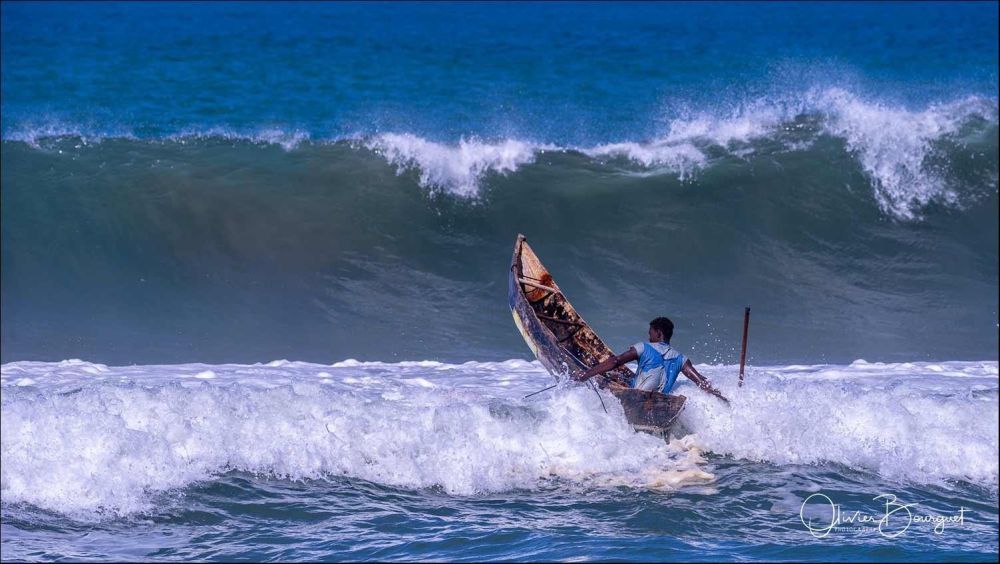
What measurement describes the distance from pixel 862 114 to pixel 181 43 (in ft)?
62.7

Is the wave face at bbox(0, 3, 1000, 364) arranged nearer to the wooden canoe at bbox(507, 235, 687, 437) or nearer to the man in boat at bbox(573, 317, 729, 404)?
the wooden canoe at bbox(507, 235, 687, 437)

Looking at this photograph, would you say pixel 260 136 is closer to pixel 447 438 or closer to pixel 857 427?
pixel 447 438


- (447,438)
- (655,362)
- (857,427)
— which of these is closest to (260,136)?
(447,438)

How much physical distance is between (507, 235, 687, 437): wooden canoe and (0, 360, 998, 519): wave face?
20cm

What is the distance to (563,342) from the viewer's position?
10719 mm

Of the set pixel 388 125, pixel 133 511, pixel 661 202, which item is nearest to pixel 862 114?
pixel 661 202

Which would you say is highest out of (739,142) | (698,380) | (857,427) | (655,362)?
(739,142)

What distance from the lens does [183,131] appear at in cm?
2006

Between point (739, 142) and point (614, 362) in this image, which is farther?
point (739, 142)

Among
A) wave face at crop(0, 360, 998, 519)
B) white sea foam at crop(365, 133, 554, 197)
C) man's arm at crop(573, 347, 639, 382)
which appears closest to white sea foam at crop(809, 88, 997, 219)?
white sea foam at crop(365, 133, 554, 197)

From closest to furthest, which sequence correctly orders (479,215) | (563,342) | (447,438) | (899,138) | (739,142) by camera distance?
(447,438) → (563,342) → (479,215) → (899,138) → (739,142)

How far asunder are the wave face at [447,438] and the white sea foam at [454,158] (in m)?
7.18

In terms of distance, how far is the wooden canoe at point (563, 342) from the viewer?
351 inches

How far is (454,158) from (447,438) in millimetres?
8855
